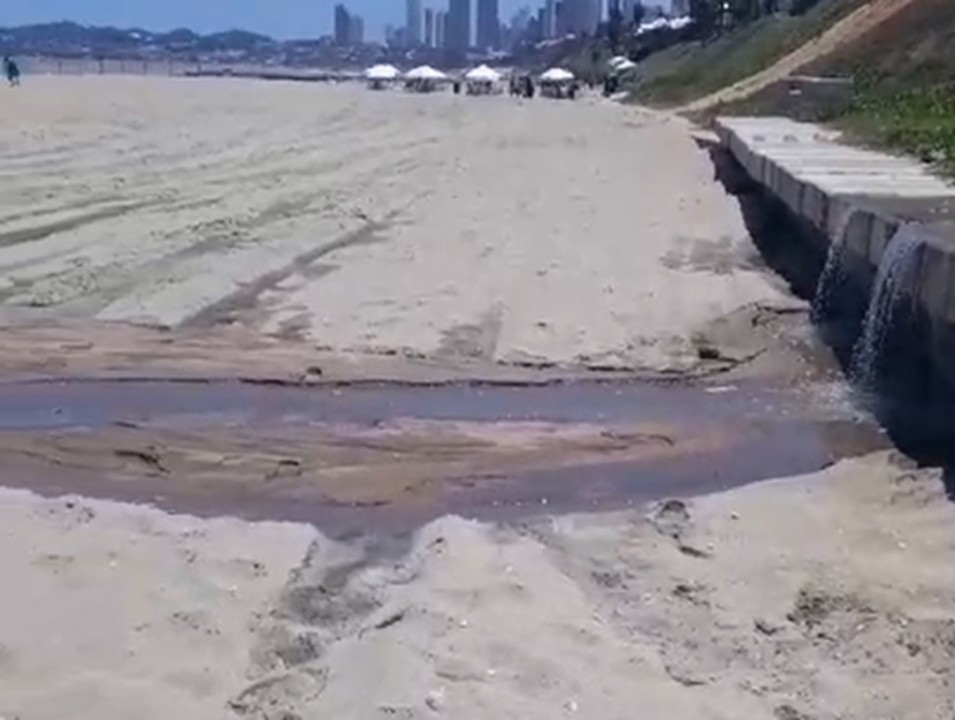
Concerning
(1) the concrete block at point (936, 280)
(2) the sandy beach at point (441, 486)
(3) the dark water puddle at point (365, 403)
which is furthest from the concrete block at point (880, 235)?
(3) the dark water puddle at point (365, 403)

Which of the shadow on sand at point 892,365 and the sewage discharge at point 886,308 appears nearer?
the shadow on sand at point 892,365

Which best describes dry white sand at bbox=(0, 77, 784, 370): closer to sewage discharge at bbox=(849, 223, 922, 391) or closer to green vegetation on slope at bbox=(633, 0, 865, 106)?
sewage discharge at bbox=(849, 223, 922, 391)

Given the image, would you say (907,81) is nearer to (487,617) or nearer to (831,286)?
(831,286)

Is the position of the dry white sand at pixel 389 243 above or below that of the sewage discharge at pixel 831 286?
below

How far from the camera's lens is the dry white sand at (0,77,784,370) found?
12.7 meters

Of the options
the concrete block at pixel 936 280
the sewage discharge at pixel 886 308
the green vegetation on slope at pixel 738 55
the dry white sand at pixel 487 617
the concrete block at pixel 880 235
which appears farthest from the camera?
the green vegetation on slope at pixel 738 55

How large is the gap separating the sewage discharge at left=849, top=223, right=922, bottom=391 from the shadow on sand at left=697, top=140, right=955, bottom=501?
0.03ft

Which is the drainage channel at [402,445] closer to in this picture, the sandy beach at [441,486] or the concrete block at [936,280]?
the sandy beach at [441,486]

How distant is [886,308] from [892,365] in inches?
18.1

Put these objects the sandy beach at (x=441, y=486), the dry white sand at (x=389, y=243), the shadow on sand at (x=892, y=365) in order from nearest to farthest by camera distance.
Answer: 1. the sandy beach at (x=441, y=486)
2. the shadow on sand at (x=892, y=365)
3. the dry white sand at (x=389, y=243)

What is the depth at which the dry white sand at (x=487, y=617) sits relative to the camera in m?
5.47

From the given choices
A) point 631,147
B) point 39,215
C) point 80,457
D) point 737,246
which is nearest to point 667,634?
point 80,457

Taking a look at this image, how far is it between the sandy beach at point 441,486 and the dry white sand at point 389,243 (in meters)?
0.08

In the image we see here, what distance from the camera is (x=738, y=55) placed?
61.4m
